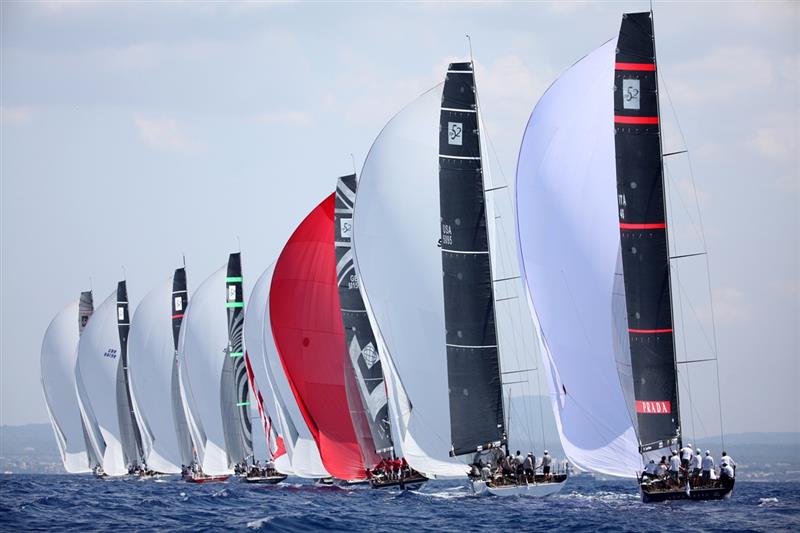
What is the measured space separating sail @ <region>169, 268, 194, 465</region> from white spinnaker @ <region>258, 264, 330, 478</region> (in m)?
10.6

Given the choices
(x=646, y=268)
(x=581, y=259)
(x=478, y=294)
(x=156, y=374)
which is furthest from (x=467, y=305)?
(x=156, y=374)

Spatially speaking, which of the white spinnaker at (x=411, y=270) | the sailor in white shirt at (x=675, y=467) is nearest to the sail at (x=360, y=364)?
the white spinnaker at (x=411, y=270)

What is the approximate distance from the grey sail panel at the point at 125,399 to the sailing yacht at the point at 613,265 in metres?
Answer: 34.2

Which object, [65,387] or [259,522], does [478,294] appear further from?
[65,387]

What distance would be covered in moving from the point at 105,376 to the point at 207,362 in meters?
10.1

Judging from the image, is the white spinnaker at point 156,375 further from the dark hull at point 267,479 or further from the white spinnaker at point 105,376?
the dark hull at point 267,479

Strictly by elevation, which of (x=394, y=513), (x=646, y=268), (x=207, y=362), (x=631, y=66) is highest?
(x=631, y=66)

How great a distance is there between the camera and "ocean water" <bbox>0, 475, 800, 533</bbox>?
29.1 m

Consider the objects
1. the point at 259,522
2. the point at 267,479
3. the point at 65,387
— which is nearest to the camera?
the point at 259,522

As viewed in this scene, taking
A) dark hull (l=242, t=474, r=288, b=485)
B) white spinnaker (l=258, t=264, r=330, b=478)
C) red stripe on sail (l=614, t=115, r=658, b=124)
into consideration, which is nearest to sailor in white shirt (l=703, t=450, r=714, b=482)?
red stripe on sail (l=614, t=115, r=658, b=124)

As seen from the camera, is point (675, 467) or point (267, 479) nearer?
point (675, 467)

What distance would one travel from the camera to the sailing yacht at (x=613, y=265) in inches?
1304

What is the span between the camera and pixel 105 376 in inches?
2515

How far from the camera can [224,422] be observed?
185 ft
